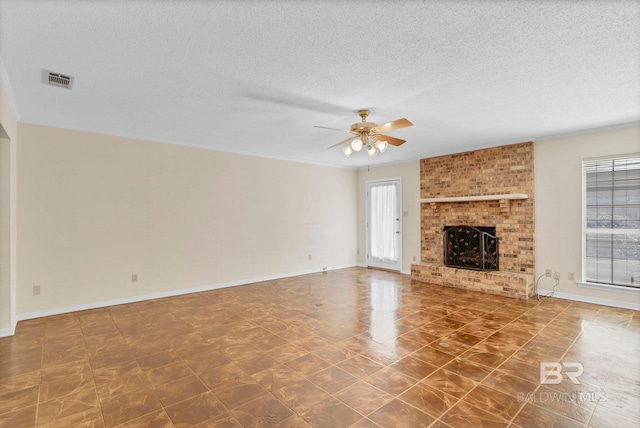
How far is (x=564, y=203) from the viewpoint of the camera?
15.7 ft

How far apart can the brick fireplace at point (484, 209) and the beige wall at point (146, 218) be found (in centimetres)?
258

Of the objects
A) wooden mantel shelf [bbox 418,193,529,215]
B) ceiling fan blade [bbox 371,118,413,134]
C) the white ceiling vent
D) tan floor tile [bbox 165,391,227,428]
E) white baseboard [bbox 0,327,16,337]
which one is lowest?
tan floor tile [bbox 165,391,227,428]

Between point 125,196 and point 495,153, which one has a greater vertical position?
point 495,153

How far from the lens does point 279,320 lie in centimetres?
389

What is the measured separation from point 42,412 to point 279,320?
2284mm

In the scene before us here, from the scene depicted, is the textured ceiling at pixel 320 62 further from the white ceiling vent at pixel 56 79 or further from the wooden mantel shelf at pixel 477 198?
the wooden mantel shelf at pixel 477 198

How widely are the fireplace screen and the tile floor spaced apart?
110 centimetres

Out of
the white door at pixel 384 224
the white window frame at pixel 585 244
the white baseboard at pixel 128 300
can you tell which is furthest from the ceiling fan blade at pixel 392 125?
the white baseboard at pixel 128 300

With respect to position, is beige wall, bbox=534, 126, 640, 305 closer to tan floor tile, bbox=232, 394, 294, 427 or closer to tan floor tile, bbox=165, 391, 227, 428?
tan floor tile, bbox=232, 394, 294, 427

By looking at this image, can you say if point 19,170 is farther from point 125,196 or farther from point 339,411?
point 339,411

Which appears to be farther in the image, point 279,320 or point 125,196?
point 125,196

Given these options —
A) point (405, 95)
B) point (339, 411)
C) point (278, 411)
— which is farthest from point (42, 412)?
point (405, 95)

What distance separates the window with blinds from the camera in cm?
425

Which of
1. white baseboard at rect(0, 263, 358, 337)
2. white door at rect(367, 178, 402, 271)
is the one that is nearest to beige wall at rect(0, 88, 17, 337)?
white baseboard at rect(0, 263, 358, 337)
